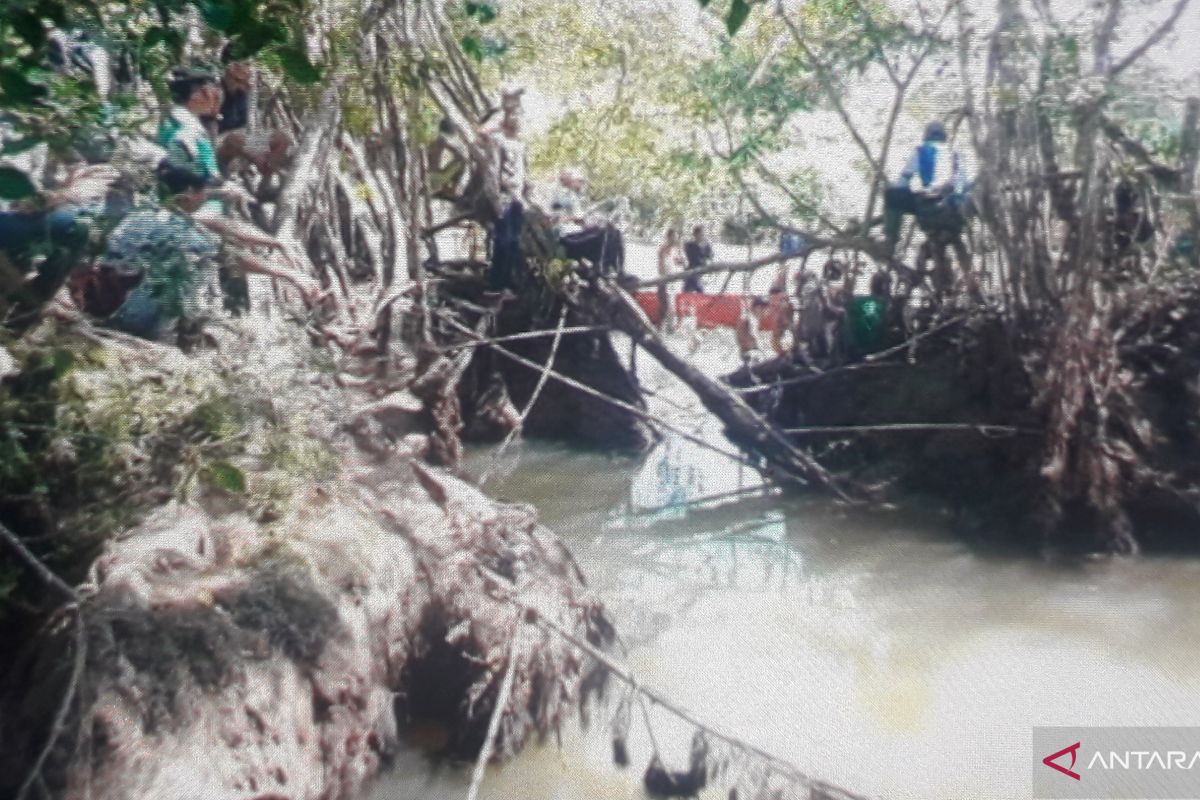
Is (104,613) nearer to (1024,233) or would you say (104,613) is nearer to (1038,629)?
(1038,629)

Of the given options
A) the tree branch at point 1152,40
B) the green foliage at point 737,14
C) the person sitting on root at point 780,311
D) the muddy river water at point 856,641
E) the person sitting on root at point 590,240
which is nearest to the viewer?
the green foliage at point 737,14

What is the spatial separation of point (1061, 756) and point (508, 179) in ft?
19.1

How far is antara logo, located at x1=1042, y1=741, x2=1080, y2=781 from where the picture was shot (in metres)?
4.28

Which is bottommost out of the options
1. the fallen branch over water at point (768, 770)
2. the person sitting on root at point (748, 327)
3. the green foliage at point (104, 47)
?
the fallen branch over water at point (768, 770)

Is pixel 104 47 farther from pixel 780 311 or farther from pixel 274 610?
pixel 780 311

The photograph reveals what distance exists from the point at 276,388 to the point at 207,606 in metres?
1.41

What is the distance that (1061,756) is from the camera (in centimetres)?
441

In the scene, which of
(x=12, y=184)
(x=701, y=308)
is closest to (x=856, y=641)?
(x=12, y=184)

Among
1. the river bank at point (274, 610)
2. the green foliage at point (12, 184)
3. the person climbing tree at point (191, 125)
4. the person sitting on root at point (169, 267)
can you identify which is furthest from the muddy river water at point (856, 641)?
the person climbing tree at point (191, 125)

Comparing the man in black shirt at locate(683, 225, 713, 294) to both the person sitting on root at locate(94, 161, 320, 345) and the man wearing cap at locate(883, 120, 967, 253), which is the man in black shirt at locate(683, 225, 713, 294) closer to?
the man wearing cap at locate(883, 120, 967, 253)

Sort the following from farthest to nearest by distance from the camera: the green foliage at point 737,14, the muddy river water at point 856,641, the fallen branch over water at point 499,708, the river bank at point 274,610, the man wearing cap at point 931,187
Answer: the man wearing cap at point 931,187
the muddy river water at point 856,641
the fallen branch over water at point 499,708
the river bank at point 274,610
the green foliage at point 737,14

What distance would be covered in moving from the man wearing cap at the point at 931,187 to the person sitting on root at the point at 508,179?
2.72m

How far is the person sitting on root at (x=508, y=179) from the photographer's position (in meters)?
8.52

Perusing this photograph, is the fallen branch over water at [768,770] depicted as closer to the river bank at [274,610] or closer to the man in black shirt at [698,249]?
the river bank at [274,610]
